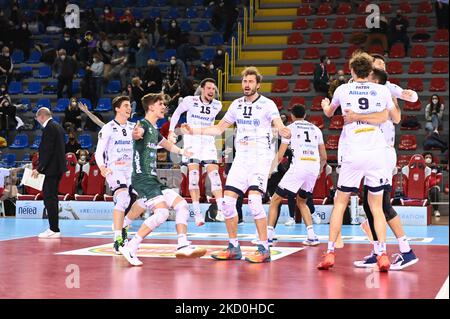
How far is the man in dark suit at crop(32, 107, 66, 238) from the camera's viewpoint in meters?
13.7

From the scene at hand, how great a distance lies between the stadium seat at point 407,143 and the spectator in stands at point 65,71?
11289 millimetres

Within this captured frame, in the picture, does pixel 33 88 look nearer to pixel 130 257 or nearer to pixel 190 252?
pixel 130 257

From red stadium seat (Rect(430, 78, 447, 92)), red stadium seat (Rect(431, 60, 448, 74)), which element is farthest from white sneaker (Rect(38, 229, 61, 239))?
red stadium seat (Rect(431, 60, 448, 74))

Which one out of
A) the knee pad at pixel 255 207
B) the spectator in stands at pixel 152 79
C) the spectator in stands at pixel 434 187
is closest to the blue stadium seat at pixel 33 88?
the spectator in stands at pixel 152 79

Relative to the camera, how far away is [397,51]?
24.7 m

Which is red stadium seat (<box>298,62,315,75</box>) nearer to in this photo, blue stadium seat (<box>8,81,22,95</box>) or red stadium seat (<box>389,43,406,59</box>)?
red stadium seat (<box>389,43,406,59</box>)

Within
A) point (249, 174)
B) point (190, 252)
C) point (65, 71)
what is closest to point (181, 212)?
point (190, 252)

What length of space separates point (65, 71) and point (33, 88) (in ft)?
6.50

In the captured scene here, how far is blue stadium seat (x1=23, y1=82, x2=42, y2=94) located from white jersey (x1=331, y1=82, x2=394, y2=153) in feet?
65.8

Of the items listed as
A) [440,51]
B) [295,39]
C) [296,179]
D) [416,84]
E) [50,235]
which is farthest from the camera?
[295,39]

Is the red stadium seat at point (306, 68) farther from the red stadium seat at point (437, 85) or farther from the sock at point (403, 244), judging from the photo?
the sock at point (403, 244)

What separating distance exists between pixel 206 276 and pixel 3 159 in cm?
1661

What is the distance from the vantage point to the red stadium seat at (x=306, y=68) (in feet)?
83.0
